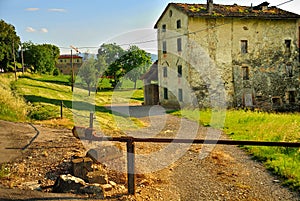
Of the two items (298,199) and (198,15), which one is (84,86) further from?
(298,199)

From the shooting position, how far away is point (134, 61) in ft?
163

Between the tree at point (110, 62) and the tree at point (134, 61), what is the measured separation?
1.27m

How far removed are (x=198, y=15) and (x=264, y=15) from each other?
693 cm

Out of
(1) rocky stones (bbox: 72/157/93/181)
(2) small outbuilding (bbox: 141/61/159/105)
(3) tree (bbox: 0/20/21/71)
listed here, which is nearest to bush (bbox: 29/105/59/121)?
(1) rocky stones (bbox: 72/157/93/181)

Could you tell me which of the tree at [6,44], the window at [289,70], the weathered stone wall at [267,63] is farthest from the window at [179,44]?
the tree at [6,44]

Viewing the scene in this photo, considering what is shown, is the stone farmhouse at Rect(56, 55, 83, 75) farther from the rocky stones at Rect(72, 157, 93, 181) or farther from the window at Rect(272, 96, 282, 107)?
the rocky stones at Rect(72, 157, 93, 181)

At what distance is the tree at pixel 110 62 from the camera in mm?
47188

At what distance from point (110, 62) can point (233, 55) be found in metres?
29.0

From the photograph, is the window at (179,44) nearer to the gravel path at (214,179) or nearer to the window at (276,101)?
the window at (276,101)

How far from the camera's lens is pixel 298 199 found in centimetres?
596

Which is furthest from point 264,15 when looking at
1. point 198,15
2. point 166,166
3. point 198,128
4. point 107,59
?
point 107,59

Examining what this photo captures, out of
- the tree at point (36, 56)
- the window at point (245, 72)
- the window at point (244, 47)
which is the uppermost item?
the tree at point (36, 56)

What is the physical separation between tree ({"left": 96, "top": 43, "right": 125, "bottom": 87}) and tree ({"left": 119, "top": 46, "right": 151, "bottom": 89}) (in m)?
1.27

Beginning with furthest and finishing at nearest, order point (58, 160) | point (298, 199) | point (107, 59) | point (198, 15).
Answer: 1. point (107, 59)
2. point (198, 15)
3. point (58, 160)
4. point (298, 199)
